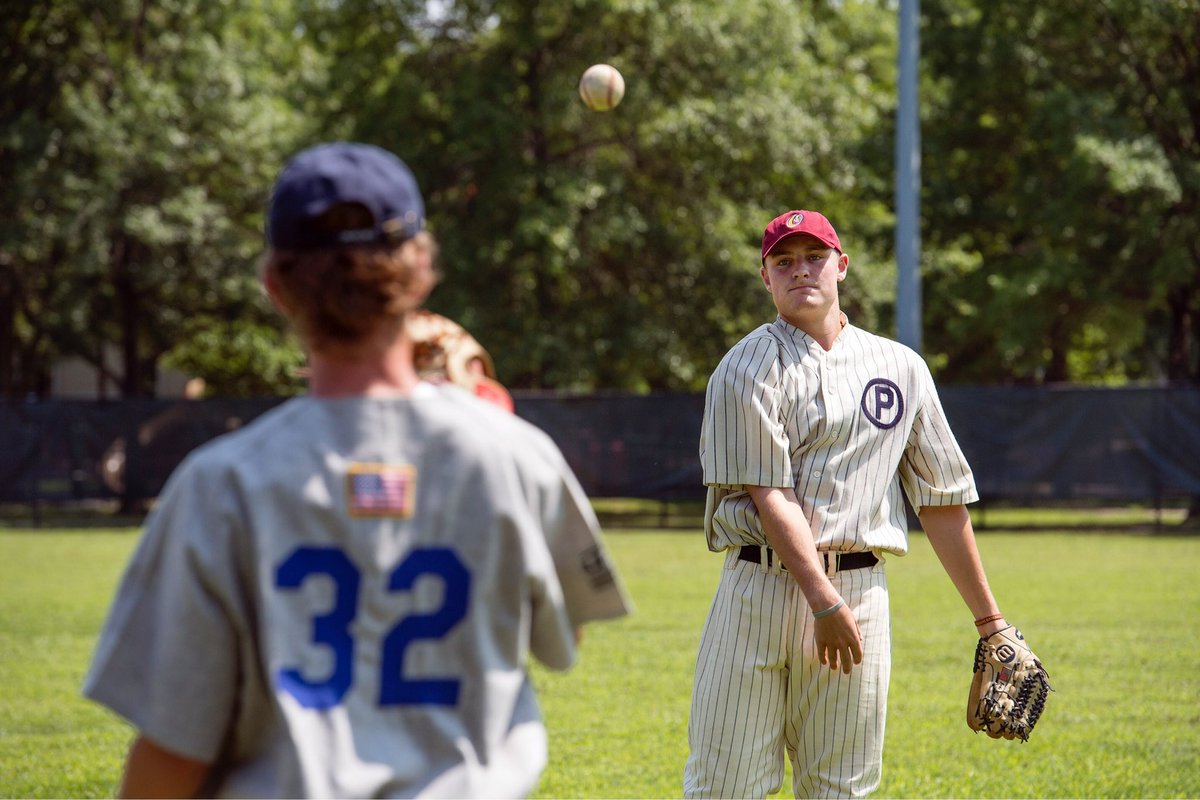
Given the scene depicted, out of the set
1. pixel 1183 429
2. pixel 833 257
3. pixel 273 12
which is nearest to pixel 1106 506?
pixel 1183 429

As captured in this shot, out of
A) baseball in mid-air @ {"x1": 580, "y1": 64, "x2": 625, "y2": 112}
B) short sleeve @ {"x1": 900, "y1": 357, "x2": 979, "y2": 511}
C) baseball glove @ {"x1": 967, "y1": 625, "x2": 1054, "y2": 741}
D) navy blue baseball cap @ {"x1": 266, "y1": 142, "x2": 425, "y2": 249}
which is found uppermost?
baseball in mid-air @ {"x1": 580, "y1": 64, "x2": 625, "y2": 112}

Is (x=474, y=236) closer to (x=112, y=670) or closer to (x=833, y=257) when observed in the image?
(x=833, y=257)

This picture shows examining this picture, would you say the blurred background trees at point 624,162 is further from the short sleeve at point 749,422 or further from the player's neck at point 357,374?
the player's neck at point 357,374

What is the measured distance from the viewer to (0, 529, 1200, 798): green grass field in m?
6.51

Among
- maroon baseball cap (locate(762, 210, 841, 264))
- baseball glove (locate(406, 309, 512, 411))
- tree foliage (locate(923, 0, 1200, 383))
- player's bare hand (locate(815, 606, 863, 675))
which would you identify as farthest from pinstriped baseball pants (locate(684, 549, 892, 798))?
tree foliage (locate(923, 0, 1200, 383))

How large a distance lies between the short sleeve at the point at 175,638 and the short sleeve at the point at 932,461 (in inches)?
104

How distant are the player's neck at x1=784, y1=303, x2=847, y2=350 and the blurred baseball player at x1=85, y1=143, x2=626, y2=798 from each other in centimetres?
205

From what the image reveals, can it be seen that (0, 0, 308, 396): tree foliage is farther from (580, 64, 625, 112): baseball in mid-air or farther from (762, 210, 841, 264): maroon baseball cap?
(762, 210, 841, 264): maroon baseball cap

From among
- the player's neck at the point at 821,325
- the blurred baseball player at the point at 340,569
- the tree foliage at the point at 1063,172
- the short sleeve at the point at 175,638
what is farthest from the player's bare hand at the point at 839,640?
→ the tree foliage at the point at 1063,172

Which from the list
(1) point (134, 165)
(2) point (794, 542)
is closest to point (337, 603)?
(2) point (794, 542)

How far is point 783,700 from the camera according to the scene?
3977 mm

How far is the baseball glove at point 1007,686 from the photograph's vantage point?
4121 mm

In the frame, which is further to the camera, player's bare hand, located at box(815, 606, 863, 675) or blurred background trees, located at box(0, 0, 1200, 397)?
blurred background trees, located at box(0, 0, 1200, 397)

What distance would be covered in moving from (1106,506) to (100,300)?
877 inches
